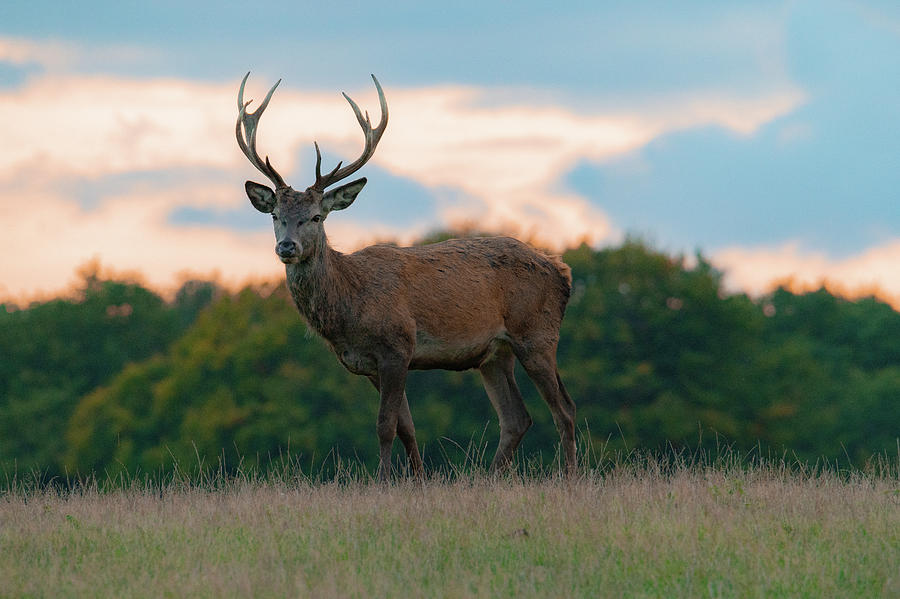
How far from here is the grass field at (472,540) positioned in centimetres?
675

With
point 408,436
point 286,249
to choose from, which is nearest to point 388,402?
point 408,436

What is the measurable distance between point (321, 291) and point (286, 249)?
1.81 feet

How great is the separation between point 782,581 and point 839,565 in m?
0.56

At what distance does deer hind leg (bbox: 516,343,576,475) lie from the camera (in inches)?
444

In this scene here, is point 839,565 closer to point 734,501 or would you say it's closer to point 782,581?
point 782,581

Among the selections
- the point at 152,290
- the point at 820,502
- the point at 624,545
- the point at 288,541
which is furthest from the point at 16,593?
the point at 152,290

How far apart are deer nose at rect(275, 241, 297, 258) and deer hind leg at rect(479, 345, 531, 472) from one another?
2.47 metres

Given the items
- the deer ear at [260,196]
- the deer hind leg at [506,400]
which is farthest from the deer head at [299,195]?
the deer hind leg at [506,400]

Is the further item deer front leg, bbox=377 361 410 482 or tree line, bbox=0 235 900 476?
tree line, bbox=0 235 900 476

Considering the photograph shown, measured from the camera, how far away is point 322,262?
1038 cm

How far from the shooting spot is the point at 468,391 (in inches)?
1330

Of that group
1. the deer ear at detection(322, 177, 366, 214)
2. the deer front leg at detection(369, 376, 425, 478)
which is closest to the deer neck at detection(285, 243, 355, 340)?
the deer ear at detection(322, 177, 366, 214)

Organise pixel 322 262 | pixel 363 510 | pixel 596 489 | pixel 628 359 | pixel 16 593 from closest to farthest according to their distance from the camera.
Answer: pixel 16 593 → pixel 363 510 → pixel 596 489 → pixel 322 262 → pixel 628 359

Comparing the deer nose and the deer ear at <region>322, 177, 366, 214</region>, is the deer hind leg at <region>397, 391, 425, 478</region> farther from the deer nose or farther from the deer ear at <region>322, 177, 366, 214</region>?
the deer ear at <region>322, 177, 366, 214</region>
